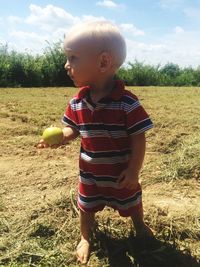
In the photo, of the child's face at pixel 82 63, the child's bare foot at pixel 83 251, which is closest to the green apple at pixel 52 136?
the child's face at pixel 82 63

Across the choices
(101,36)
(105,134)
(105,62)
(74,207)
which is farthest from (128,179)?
(74,207)

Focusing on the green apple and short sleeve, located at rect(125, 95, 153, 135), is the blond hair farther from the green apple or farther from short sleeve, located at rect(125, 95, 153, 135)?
the green apple

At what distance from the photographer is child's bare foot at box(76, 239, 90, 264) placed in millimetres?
2592

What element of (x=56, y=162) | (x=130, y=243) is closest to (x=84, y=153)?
(x=130, y=243)

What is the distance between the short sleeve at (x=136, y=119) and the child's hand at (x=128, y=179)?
219 mm

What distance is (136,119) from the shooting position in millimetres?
2342

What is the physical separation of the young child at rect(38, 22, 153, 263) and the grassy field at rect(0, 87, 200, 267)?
172 mm

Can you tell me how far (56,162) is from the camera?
13.9ft

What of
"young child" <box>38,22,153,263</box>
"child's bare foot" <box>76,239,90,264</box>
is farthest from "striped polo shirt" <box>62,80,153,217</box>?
"child's bare foot" <box>76,239,90,264</box>

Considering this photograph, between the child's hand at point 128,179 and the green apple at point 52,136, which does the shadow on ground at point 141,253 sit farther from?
the green apple at point 52,136

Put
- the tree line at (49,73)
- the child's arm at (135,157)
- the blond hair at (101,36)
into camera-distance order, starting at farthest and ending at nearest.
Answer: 1. the tree line at (49,73)
2. the child's arm at (135,157)
3. the blond hair at (101,36)

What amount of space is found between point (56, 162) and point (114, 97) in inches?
77.9

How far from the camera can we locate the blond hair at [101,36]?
2266mm

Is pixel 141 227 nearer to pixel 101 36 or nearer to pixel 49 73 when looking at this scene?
pixel 101 36
